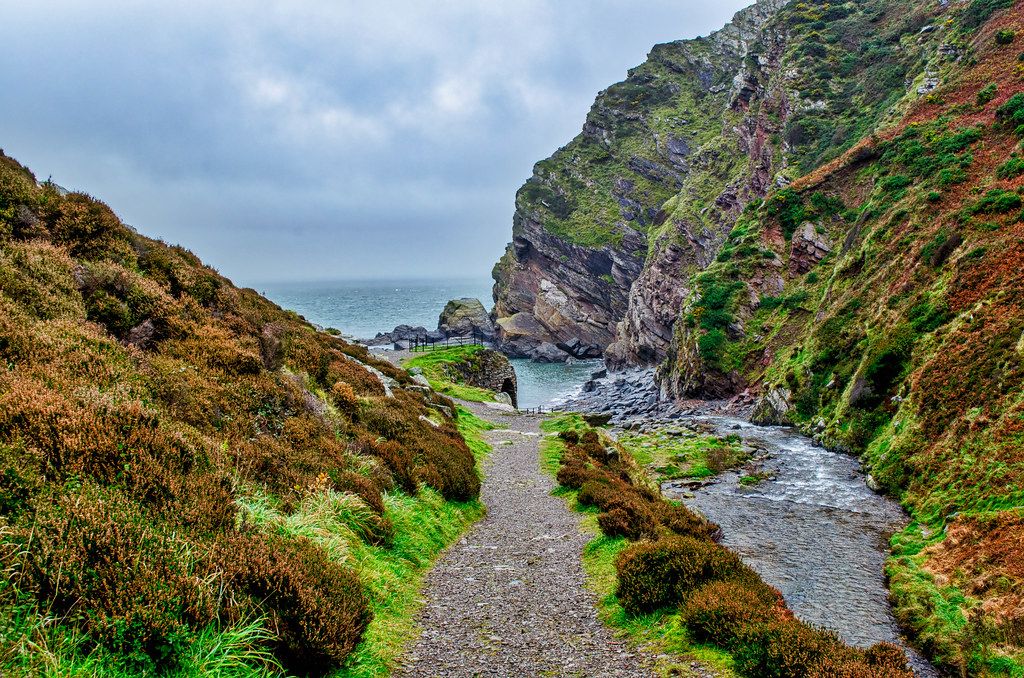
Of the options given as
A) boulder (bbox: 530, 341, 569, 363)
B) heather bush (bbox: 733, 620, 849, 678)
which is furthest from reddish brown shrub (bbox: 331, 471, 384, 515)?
boulder (bbox: 530, 341, 569, 363)

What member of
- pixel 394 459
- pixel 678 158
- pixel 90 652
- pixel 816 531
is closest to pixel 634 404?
pixel 816 531

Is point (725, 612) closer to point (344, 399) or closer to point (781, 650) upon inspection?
point (781, 650)

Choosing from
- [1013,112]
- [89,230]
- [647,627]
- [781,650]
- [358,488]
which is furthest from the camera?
[1013,112]

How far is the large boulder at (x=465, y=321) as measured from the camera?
114m

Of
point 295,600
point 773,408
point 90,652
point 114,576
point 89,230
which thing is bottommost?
point 295,600

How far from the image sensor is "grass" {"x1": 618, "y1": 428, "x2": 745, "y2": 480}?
2600 centimetres

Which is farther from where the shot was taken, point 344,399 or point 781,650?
point 344,399

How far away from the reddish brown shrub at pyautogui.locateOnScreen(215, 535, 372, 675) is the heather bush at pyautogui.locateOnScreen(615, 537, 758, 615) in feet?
14.1

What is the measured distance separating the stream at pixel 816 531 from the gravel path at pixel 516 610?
20.9ft

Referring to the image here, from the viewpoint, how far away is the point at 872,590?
13.3 metres

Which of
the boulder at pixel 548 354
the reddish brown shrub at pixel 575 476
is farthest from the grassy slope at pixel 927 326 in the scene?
the boulder at pixel 548 354

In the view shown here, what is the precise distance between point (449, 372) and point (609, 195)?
8713 cm

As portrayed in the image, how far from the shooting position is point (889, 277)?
32312 millimetres

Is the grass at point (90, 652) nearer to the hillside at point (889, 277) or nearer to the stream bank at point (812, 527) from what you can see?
the stream bank at point (812, 527)
